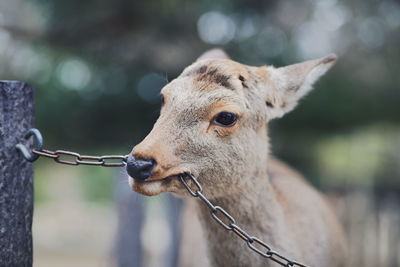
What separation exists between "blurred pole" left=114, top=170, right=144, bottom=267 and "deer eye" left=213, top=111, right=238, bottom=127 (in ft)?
15.2

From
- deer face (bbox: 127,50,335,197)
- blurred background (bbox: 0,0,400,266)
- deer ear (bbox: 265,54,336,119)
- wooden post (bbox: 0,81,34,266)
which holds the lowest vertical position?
wooden post (bbox: 0,81,34,266)

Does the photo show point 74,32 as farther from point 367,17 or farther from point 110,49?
point 367,17

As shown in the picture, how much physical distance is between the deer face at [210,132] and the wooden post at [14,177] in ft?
1.85

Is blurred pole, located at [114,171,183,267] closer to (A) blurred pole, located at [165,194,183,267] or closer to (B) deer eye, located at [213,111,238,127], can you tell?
(A) blurred pole, located at [165,194,183,267]

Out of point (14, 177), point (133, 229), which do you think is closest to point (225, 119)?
point (14, 177)

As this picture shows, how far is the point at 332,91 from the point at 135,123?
3.49 m

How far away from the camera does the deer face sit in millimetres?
2520

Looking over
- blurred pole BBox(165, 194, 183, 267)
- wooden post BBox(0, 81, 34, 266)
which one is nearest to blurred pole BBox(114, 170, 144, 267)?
blurred pole BBox(165, 194, 183, 267)

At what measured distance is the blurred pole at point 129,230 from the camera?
23.9 ft

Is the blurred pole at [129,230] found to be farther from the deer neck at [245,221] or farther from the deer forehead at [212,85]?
the deer forehead at [212,85]

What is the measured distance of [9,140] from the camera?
7.77ft

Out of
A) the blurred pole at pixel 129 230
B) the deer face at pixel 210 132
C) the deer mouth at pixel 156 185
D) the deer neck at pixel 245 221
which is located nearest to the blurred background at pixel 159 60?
the blurred pole at pixel 129 230

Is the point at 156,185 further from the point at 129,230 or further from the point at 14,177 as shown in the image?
the point at 129,230

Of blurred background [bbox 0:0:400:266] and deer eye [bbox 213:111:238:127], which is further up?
blurred background [bbox 0:0:400:266]
